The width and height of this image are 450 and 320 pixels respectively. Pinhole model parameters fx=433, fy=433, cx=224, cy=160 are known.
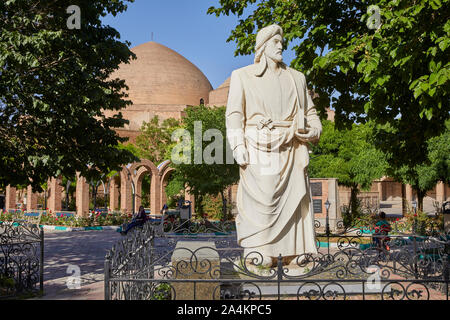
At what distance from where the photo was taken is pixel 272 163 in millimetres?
5074

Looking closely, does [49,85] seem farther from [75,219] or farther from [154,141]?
[154,141]

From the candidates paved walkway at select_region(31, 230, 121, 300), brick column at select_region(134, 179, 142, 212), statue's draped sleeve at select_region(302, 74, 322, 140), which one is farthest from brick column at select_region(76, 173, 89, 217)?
statue's draped sleeve at select_region(302, 74, 322, 140)

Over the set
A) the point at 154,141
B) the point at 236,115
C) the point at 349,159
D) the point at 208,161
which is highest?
the point at 154,141

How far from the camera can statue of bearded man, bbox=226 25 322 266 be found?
5004 millimetres

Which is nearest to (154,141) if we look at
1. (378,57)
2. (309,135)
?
(378,57)

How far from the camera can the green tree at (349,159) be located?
23.7 m

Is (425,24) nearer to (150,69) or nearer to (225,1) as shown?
(225,1)

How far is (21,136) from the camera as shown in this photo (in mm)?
8789

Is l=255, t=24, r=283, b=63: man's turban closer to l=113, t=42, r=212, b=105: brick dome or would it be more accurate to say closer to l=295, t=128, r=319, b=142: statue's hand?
l=295, t=128, r=319, b=142: statue's hand

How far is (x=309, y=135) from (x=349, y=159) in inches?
967

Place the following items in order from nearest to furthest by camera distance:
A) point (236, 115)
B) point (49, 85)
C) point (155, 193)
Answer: point (236, 115)
point (49, 85)
point (155, 193)

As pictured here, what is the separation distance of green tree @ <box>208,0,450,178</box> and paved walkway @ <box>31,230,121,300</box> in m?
5.02

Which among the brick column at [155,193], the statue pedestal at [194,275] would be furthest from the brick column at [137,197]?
the statue pedestal at [194,275]
